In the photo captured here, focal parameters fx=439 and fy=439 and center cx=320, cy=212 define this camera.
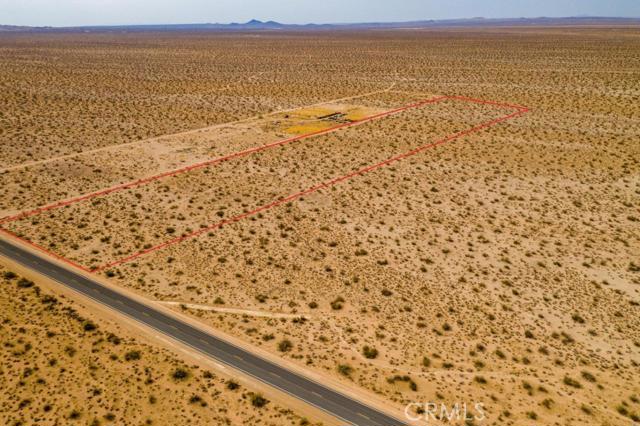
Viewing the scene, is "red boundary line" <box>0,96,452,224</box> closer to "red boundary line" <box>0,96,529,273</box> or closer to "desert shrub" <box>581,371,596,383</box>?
"red boundary line" <box>0,96,529,273</box>

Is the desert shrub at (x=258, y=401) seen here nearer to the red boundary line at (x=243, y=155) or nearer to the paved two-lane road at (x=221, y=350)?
the paved two-lane road at (x=221, y=350)

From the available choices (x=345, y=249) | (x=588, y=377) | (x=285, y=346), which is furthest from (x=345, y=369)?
(x=345, y=249)

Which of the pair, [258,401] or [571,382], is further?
[571,382]

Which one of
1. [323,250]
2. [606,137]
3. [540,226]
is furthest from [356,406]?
[606,137]

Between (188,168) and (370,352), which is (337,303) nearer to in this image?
(370,352)

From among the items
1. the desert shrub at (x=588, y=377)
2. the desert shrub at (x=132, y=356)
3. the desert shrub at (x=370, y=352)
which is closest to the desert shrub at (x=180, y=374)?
the desert shrub at (x=132, y=356)

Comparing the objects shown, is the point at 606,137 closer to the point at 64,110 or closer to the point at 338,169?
the point at 338,169

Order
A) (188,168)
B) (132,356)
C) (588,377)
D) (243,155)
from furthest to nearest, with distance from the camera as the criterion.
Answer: (243,155), (188,168), (132,356), (588,377)
